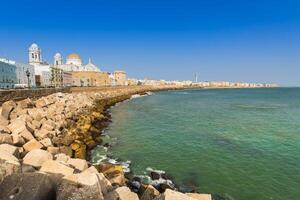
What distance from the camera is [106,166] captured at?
10.1m

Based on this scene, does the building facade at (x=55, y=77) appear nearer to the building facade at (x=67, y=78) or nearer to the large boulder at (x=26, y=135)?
the building facade at (x=67, y=78)

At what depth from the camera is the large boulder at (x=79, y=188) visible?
520 centimetres

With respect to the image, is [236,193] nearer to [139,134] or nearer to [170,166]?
[170,166]

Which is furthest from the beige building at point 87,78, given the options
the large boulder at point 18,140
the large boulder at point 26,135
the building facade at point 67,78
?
the large boulder at point 18,140

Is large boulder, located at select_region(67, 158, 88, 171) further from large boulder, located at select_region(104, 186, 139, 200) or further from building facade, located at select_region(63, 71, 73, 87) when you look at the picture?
building facade, located at select_region(63, 71, 73, 87)

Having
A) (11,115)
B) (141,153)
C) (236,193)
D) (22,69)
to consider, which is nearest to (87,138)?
(141,153)

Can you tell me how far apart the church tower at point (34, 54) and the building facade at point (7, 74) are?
27.9 meters

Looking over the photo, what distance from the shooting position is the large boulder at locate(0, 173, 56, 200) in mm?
4953

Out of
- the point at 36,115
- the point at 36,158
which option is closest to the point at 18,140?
the point at 36,158

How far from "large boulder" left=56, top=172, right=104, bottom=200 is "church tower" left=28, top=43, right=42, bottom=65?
91.3 m

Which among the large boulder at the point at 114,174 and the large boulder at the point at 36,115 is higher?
the large boulder at the point at 36,115

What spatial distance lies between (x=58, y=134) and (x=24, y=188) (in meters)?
10.7

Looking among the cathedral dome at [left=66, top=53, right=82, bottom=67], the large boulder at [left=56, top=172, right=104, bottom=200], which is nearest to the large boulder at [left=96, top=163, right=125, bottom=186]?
the large boulder at [left=56, top=172, right=104, bottom=200]

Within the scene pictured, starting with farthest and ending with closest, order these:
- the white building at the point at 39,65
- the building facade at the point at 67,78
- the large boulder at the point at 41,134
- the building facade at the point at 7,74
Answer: the building facade at the point at 67,78 < the white building at the point at 39,65 < the building facade at the point at 7,74 < the large boulder at the point at 41,134
